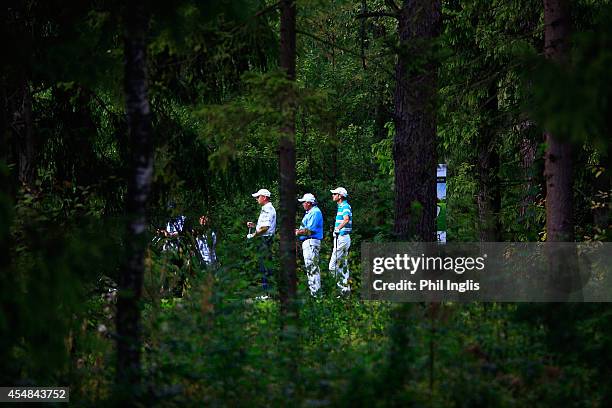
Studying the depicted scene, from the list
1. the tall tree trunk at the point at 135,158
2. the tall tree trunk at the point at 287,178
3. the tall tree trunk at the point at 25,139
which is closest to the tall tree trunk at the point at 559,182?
the tall tree trunk at the point at 287,178

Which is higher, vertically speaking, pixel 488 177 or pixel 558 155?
pixel 488 177

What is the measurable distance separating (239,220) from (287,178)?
1743mm

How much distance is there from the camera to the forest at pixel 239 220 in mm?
6984

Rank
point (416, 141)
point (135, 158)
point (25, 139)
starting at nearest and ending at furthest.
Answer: point (135, 158) < point (25, 139) < point (416, 141)

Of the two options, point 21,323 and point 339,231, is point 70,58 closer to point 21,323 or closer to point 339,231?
point 21,323

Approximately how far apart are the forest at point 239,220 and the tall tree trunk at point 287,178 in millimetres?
23

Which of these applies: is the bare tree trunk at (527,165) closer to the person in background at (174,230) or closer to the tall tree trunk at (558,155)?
the tall tree trunk at (558,155)

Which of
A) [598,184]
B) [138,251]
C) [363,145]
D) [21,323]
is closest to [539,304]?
[138,251]

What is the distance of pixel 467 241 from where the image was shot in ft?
48.0

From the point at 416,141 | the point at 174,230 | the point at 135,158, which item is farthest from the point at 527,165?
the point at 135,158

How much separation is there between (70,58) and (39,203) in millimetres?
1931

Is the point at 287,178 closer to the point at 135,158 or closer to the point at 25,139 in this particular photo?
the point at 135,158

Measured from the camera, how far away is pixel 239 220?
464 inches

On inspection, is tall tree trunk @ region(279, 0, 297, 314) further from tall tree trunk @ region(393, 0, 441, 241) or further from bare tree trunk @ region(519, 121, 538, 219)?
bare tree trunk @ region(519, 121, 538, 219)
